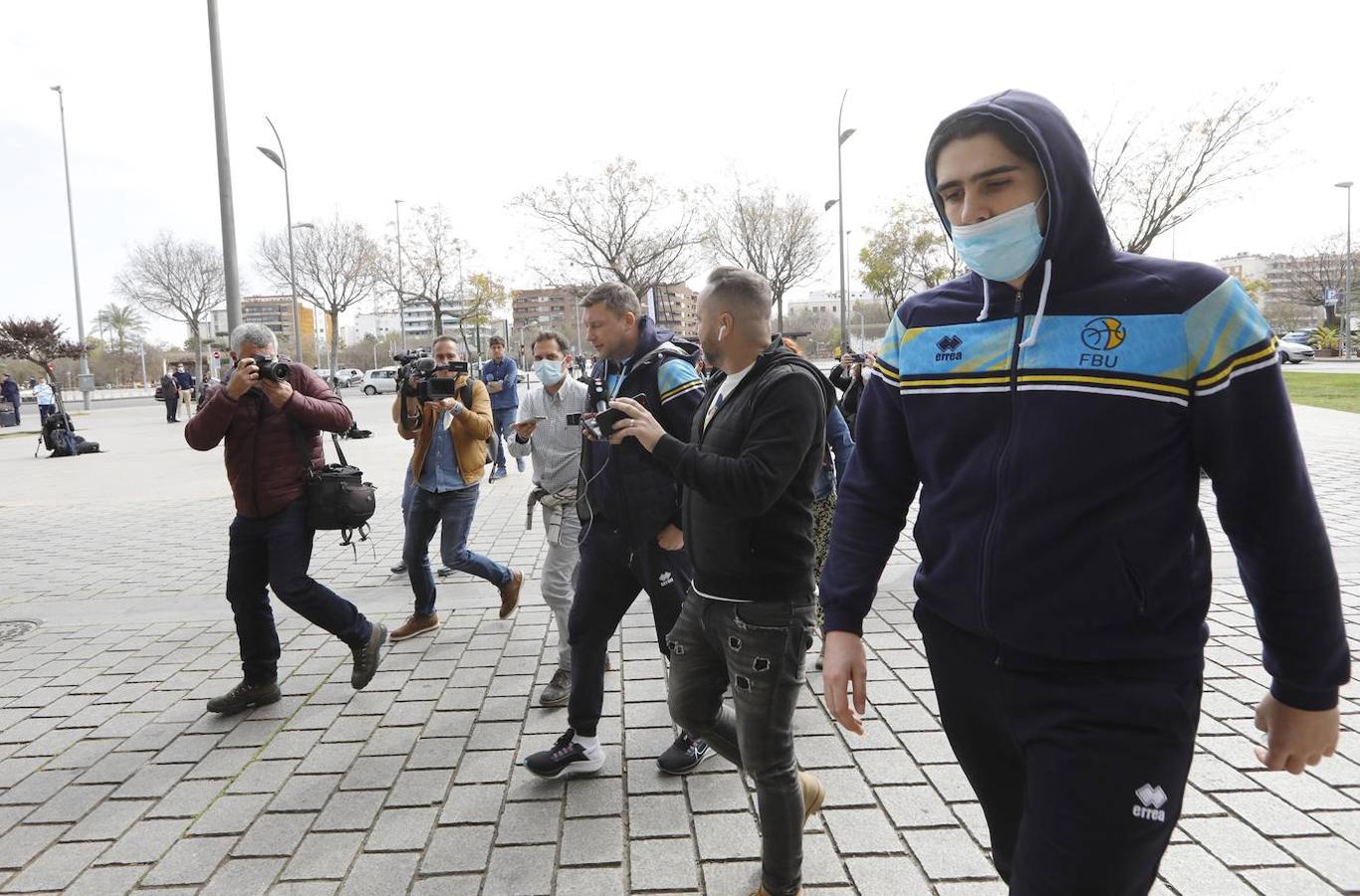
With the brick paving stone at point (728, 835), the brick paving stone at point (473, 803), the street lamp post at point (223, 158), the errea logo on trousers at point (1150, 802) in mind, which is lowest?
the brick paving stone at point (473, 803)

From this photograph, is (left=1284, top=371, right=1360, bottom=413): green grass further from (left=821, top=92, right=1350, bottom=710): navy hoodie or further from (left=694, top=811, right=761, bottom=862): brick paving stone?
(left=821, top=92, right=1350, bottom=710): navy hoodie

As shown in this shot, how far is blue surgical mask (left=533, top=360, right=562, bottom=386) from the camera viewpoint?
196 inches

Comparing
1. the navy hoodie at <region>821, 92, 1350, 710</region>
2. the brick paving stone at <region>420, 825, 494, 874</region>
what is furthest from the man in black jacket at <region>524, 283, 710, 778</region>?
the navy hoodie at <region>821, 92, 1350, 710</region>

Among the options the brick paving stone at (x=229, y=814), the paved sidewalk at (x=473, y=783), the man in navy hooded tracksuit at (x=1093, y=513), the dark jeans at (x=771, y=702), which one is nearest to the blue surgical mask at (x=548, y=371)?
the paved sidewalk at (x=473, y=783)

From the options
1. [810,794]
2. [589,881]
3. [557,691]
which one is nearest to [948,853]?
[810,794]

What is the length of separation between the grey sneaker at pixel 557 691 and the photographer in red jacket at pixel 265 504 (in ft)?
3.27

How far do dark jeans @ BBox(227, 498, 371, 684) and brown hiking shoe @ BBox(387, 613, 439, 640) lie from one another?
3.29 ft

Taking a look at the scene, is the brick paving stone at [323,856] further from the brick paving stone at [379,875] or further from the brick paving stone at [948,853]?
the brick paving stone at [948,853]

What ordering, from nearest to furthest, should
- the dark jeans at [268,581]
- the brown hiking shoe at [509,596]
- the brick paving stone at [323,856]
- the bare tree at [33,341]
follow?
the brick paving stone at [323,856] < the dark jeans at [268,581] < the brown hiking shoe at [509,596] < the bare tree at [33,341]

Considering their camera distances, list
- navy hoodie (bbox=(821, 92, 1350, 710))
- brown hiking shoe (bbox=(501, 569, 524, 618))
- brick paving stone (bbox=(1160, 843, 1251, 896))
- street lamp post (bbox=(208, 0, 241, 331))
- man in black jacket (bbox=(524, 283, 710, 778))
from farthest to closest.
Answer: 1. street lamp post (bbox=(208, 0, 241, 331))
2. brown hiking shoe (bbox=(501, 569, 524, 618))
3. man in black jacket (bbox=(524, 283, 710, 778))
4. brick paving stone (bbox=(1160, 843, 1251, 896))
5. navy hoodie (bbox=(821, 92, 1350, 710))

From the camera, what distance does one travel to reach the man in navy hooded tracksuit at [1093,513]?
4.94 feet

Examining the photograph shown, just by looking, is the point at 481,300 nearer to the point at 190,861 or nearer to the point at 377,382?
the point at 377,382

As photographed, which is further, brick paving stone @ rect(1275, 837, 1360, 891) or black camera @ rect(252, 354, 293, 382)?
black camera @ rect(252, 354, 293, 382)

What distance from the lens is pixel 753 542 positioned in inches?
103
